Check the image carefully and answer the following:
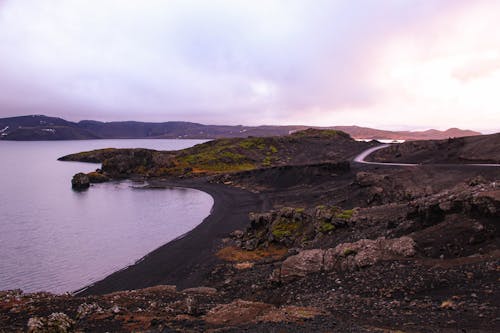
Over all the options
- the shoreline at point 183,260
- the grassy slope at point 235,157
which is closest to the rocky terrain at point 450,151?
the grassy slope at point 235,157

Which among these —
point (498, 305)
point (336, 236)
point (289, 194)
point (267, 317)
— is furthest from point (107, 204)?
point (498, 305)

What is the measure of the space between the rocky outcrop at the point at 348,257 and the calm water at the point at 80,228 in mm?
20607

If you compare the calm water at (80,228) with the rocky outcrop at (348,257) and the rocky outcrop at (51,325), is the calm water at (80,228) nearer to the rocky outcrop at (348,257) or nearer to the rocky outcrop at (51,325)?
the rocky outcrop at (51,325)

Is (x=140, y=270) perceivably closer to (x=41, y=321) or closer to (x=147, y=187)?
(x=41, y=321)

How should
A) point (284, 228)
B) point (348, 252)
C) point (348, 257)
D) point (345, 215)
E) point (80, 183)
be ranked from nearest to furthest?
point (348, 257), point (348, 252), point (345, 215), point (284, 228), point (80, 183)

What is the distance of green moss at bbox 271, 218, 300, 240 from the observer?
35.8 m

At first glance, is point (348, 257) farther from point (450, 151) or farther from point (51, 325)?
point (450, 151)

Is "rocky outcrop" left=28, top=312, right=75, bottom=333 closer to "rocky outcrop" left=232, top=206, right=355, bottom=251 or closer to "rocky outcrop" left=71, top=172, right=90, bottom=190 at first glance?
"rocky outcrop" left=232, top=206, right=355, bottom=251

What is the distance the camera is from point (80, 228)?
5394 cm

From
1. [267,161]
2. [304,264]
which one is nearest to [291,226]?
[304,264]

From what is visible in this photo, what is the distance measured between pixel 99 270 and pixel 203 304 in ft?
71.5

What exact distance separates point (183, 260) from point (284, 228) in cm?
1068

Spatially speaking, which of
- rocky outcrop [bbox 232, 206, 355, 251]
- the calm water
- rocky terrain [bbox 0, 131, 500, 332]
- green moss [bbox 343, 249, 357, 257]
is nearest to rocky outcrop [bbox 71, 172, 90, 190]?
the calm water

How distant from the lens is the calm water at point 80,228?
3569cm
